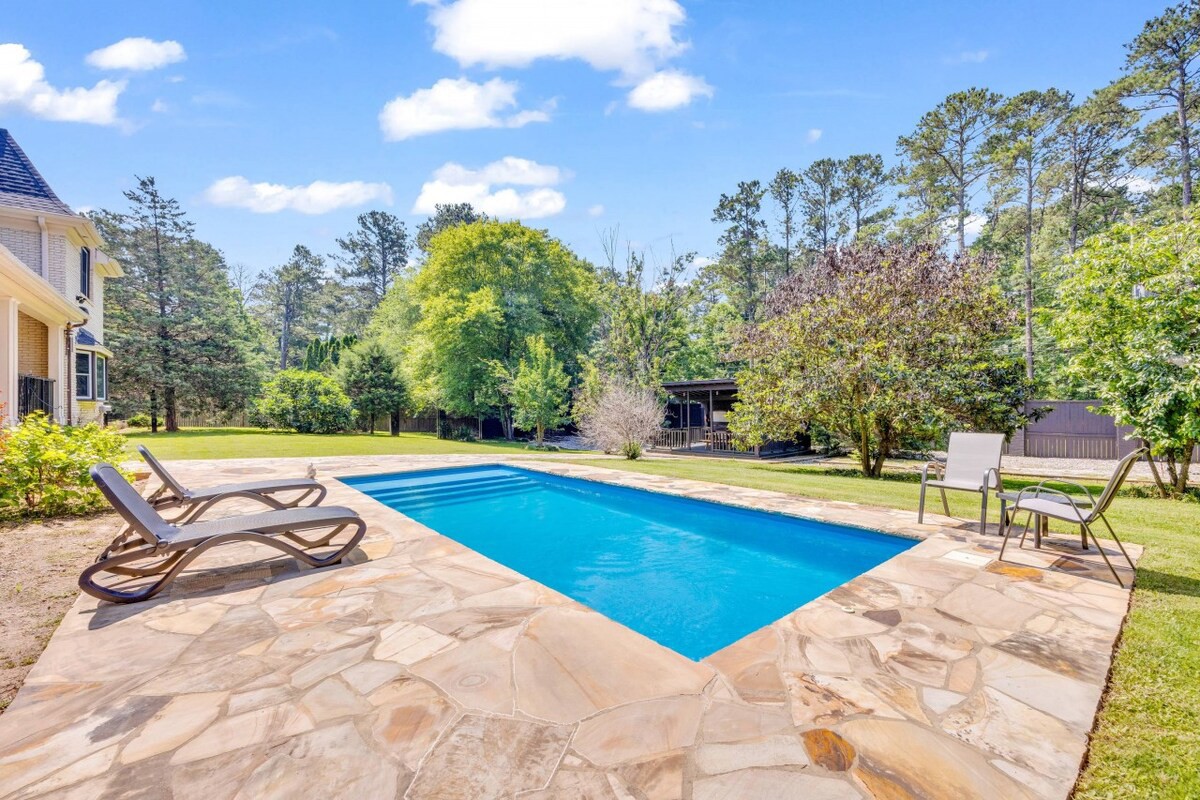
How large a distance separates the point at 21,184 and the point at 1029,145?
3358 cm

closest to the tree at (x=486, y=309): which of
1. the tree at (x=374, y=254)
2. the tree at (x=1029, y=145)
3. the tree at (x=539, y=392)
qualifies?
the tree at (x=539, y=392)

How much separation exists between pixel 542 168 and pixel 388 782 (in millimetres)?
29568

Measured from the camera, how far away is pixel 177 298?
2347 centimetres

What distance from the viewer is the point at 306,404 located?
68.1 ft

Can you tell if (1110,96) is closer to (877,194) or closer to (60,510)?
(877,194)

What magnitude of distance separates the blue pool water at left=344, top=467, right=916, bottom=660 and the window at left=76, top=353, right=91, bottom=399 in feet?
37.2

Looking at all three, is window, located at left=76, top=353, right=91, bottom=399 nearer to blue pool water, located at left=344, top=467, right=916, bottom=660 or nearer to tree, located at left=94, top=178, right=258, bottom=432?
tree, located at left=94, top=178, right=258, bottom=432

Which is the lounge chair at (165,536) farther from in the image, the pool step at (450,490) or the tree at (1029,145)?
the tree at (1029,145)

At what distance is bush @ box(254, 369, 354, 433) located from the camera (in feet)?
68.3

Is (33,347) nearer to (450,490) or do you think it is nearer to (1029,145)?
(450,490)

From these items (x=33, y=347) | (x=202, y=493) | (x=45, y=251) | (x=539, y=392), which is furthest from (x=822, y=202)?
(x=33, y=347)

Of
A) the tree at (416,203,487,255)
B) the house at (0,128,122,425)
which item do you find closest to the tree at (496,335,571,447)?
the house at (0,128,122,425)

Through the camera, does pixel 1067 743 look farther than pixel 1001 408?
No

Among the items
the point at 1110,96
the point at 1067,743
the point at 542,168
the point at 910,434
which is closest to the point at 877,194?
the point at 1110,96
